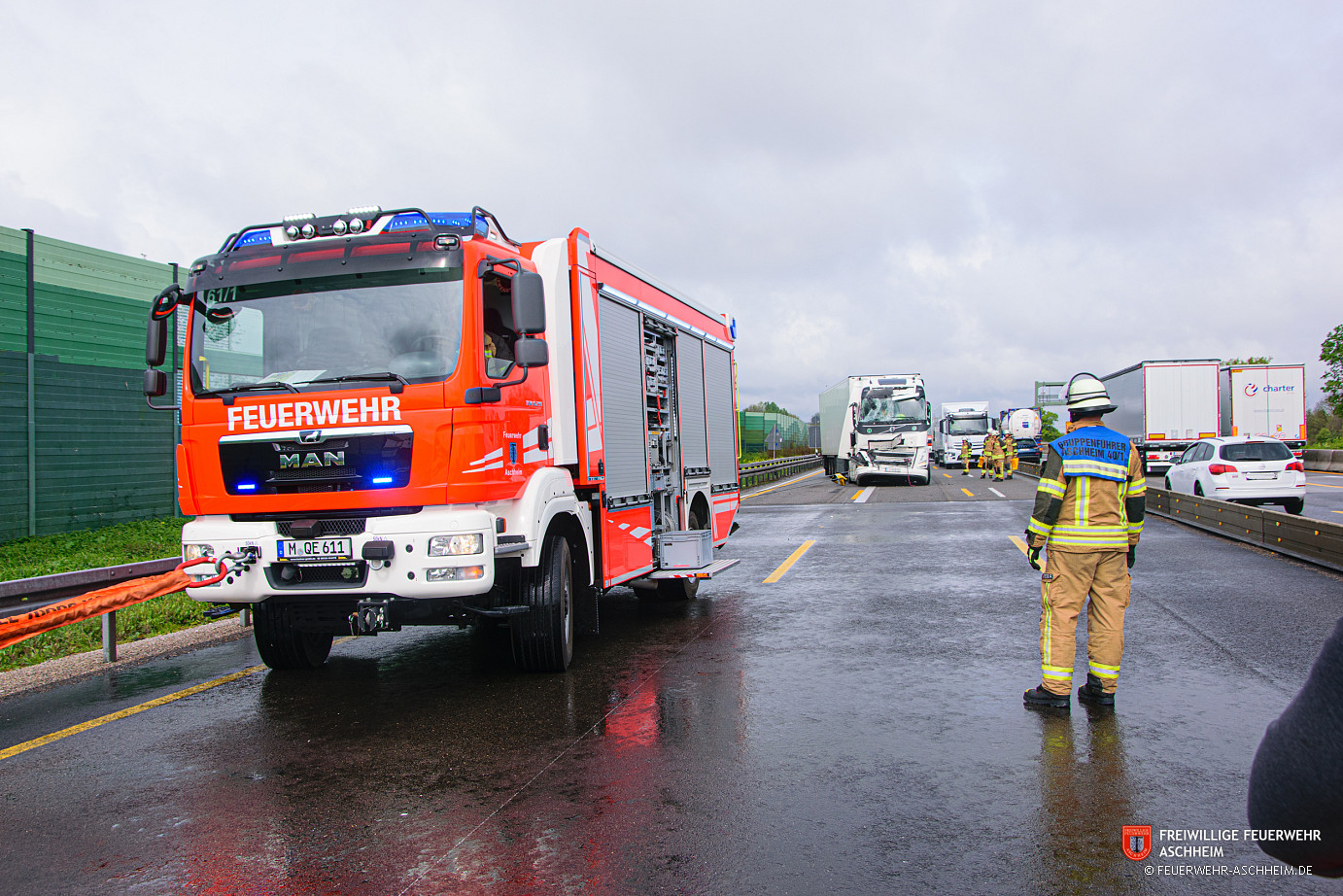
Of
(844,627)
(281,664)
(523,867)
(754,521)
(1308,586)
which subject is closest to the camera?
(523,867)

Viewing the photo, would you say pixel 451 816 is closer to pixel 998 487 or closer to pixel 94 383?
pixel 94 383

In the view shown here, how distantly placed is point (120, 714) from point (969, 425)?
4422cm

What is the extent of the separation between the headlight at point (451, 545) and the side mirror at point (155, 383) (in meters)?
2.33

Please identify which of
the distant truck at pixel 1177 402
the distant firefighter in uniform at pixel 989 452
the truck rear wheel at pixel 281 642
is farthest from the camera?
the distant firefighter in uniform at pixel 989 452

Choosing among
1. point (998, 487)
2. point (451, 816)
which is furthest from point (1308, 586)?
point (998, 487)

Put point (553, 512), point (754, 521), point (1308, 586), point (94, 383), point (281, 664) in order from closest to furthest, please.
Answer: point (553, 512) < point (281, 664) < point (1308, 586) < point (94, 383) < point (754, 521)

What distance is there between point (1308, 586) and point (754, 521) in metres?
11.1

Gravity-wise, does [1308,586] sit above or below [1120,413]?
below

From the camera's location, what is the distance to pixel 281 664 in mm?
7098

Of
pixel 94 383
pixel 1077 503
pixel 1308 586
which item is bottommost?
pixel 1308 586

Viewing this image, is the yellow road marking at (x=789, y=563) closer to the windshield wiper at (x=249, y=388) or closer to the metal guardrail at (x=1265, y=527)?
the metal guardrail at (x=1265, y=527)

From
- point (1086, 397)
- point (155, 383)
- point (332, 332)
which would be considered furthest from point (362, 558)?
point (1086, 397)

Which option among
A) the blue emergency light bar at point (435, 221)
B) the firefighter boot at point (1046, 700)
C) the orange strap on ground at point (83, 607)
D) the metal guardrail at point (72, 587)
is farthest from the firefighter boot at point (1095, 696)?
the metal guardrail at point (72, 587)

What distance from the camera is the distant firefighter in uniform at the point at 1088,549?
5.61 metres
